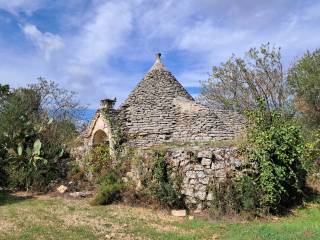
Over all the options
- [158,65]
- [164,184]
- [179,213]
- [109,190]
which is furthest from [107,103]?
[179,213]

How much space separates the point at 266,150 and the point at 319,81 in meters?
14.0

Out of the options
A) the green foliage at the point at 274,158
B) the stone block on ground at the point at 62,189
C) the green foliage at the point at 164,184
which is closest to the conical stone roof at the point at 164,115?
the green foliage at the point at 164,184

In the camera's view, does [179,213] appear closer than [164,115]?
Yes

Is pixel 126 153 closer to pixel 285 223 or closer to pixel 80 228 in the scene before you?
pixel 80 228

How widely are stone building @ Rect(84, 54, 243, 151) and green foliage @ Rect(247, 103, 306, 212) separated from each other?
131 inches

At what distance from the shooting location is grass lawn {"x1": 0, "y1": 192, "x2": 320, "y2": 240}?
7949mm

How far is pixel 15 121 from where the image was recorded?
16312 mm

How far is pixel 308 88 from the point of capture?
75.4 feet

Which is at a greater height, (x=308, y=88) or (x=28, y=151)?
(x=308, y=88)

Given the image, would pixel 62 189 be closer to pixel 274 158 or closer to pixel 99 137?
pixel 99 137

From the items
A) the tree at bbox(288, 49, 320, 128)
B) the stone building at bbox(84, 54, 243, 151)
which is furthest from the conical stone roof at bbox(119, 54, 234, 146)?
the tree at bbox(288, 49, 320, 128)

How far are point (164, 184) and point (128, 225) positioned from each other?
2176 mm

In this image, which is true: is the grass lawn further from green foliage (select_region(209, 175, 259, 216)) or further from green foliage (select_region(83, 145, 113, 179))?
green foliage (select_region(83, 145, 113, 179))

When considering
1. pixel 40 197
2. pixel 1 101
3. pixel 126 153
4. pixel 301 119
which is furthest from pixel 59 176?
pixel 301 119
